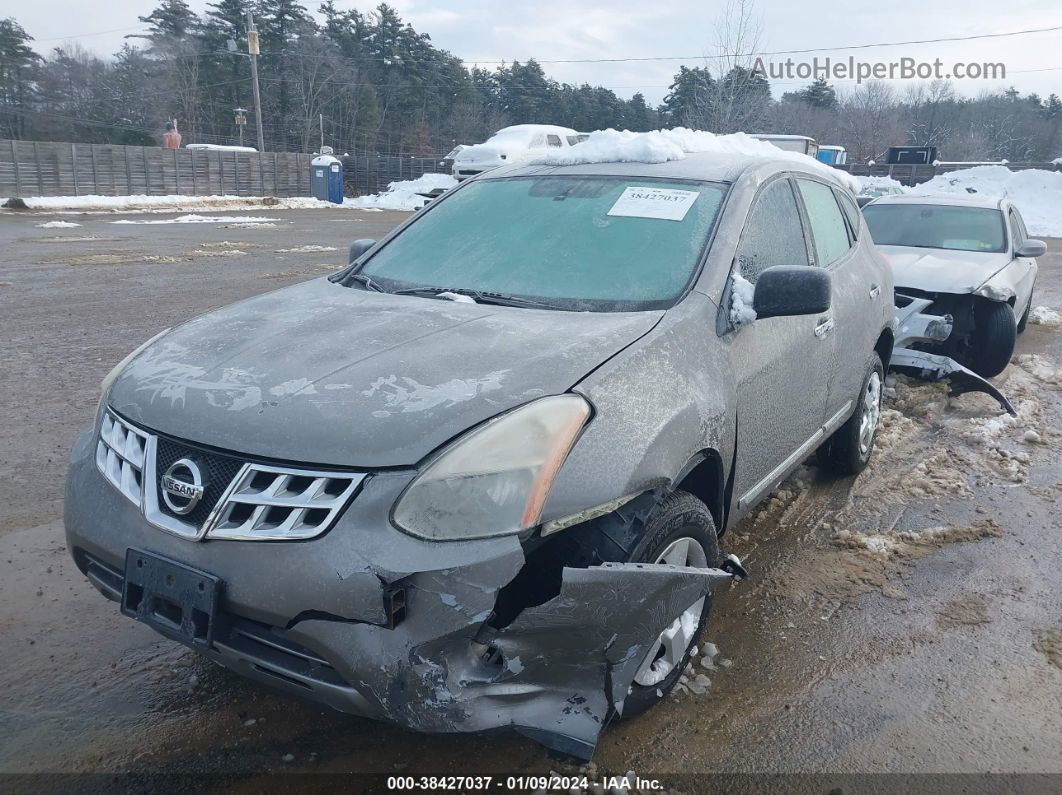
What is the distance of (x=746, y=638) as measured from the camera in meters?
2.98

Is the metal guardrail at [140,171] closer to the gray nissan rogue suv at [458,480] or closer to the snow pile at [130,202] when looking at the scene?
the snow pile at [130,202]

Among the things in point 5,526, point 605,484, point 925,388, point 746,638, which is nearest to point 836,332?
point 746,638

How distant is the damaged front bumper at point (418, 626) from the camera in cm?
183

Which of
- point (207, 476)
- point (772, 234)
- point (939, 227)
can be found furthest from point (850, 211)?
point (939, 227)

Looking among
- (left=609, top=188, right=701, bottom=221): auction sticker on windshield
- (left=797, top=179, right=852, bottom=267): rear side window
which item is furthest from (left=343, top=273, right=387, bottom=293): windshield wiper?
(left=797, top=179, right=852, bottom=267): rear side window

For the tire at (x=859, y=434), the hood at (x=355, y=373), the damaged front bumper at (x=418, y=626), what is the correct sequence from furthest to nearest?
the tire at (x=859, y=434) < the hood at (x=355, y=373) < the damaged front bumper at (x=418, y=626)

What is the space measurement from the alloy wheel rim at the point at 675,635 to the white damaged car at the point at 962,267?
13.6 ft

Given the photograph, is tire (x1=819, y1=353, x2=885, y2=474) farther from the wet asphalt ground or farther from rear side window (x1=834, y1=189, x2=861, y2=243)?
rear side window (x1=834, y1=189, x2=861, y2=243)

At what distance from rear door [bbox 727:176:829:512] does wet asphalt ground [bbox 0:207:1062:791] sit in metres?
0.57

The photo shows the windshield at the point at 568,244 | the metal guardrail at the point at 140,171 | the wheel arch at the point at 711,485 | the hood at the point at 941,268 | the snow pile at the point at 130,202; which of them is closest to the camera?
the wheel arch at the point at 711,485

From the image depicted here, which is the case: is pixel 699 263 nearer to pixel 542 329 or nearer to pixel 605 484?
pixel 542 329

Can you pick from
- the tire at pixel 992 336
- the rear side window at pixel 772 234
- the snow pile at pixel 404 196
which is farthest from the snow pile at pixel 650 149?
the snow pile at pixel 404 196

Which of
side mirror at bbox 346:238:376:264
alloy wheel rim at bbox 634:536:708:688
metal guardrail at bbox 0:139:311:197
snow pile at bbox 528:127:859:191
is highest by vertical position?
metal guardrail at bbox 0:139:311:197

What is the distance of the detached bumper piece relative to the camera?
5.68 meters
